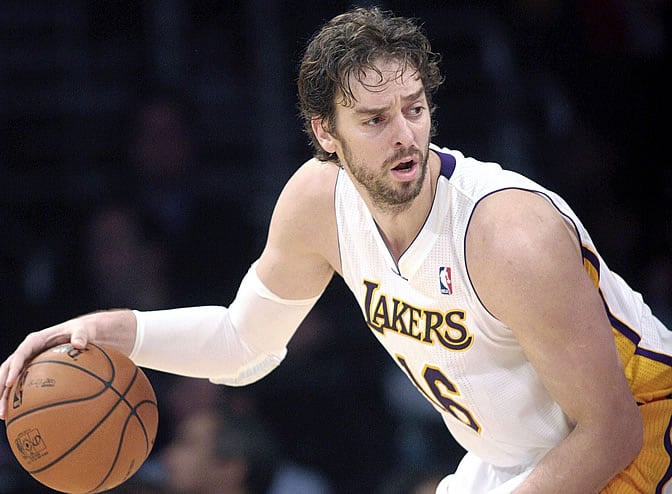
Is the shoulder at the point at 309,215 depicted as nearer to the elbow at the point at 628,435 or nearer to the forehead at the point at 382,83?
the forehead at the point at 382,83

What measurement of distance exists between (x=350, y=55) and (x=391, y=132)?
233mm

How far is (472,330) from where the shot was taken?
92.1 inches

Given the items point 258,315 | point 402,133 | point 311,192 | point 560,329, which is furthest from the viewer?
point 258,315

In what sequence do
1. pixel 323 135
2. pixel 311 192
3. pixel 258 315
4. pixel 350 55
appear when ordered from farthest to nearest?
pixel 258 315 < pixel 311 192 < pixel 323 135 < pixel 350 55

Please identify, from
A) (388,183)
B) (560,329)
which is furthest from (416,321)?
(560,329)

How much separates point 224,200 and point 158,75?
79 cm

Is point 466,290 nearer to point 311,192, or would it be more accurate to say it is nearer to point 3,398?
point 311,192

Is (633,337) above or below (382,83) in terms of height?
below

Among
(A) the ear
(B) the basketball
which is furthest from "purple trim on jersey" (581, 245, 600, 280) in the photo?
(B) the basketball

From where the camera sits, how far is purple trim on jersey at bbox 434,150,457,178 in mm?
2406

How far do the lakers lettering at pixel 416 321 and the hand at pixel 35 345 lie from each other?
30.7 inches

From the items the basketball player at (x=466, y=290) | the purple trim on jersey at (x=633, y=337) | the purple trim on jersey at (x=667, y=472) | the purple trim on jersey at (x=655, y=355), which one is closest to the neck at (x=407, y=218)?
the basketball player at (x=466, y=290)

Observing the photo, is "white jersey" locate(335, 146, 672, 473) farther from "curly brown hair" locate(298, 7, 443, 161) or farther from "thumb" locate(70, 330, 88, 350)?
"thumb" locate(70, 330, 88, 350)

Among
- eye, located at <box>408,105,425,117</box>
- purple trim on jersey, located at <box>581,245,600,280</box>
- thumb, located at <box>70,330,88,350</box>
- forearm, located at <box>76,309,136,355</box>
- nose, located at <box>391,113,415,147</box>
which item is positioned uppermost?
eye, located at <box>408,105,425,117</box>
